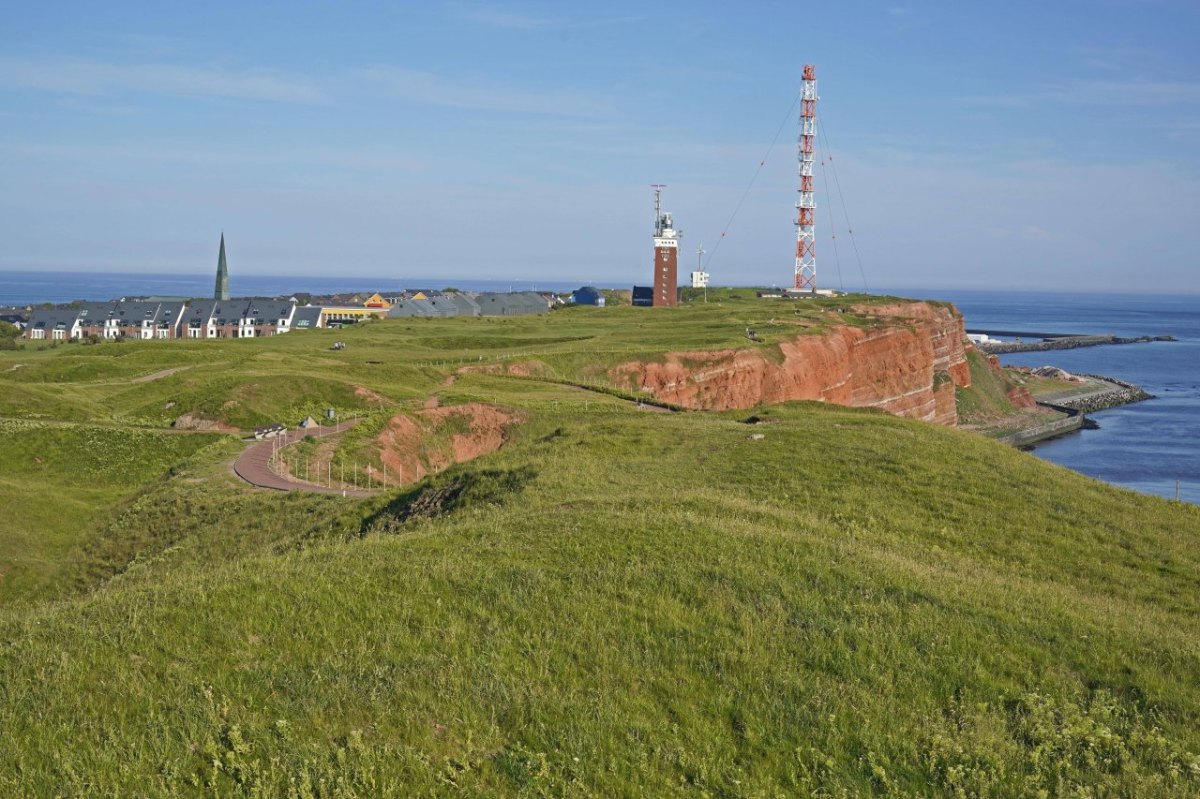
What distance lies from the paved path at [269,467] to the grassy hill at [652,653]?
24.9ft

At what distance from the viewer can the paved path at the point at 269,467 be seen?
30625 mm

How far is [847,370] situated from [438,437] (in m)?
48.7

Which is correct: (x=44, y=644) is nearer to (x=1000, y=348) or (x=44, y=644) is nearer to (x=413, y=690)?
(x=413, y=690)

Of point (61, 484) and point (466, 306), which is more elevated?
point (466, 306)

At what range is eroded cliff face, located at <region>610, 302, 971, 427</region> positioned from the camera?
→ 63.7 meters

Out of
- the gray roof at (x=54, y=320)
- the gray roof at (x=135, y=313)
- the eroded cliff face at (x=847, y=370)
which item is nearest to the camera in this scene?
the eroded cliff face at (x=847, y=370)

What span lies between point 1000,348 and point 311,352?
134 meters

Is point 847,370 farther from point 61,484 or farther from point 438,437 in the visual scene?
point 61,484

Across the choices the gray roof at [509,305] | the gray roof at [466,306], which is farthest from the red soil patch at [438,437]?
the gray roof at [509,305]

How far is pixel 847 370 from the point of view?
3191 inches

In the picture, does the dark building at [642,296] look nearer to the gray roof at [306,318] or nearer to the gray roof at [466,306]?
the gray roof at [466,306]

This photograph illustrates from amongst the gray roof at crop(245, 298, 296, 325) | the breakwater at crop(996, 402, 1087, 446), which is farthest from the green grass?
the gray roof at crop(245, 298, 296, 325)

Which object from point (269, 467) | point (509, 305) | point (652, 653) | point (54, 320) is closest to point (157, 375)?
point (269, 467)

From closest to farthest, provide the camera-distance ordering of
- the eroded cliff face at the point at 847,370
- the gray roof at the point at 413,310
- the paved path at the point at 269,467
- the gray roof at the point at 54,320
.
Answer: the paved path at the point at 269,467, the eroded cliff face at the point at 847,370, the gray roof at the point at 54,320, the gray roof at the point at 413,310
